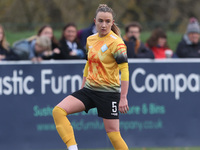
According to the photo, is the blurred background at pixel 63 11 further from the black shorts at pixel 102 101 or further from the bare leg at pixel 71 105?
the bare leg at pixel 71 105

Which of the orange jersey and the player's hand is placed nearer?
the player's hand

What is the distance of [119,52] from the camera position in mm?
6777

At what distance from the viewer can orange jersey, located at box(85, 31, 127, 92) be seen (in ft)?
22.4

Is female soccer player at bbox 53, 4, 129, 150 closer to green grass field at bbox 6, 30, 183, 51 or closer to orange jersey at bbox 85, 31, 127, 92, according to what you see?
orange jersey at bbox 85, 31, 127, 92

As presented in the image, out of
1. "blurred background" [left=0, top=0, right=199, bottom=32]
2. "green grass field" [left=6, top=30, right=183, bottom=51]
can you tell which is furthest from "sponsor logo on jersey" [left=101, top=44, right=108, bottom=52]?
"blurred background" [left=0, top=0, right=199, bottom=32]

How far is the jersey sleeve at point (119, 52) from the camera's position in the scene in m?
6.76

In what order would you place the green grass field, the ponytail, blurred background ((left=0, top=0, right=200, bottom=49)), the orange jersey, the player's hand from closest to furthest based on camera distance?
1. the player's hand
2. the orange jersey
3. the ponytail
4. the green grass field
5. blurred background ((left=0, top=0, right=200, bottom=49))

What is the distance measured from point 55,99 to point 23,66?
79 centimetres

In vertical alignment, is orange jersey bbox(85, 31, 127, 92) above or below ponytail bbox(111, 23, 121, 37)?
below

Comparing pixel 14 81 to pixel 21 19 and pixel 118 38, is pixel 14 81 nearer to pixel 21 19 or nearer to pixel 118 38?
pixel 118 38

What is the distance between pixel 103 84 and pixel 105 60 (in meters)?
0.32

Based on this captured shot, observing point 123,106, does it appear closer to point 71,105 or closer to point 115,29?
point 71,105

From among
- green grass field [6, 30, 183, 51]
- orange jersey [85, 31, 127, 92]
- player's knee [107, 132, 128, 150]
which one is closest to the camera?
orange jersey [85, 31, 127, 92]

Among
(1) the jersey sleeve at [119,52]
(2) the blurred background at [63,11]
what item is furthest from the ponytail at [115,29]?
(2) the blurred background at [63,11]
